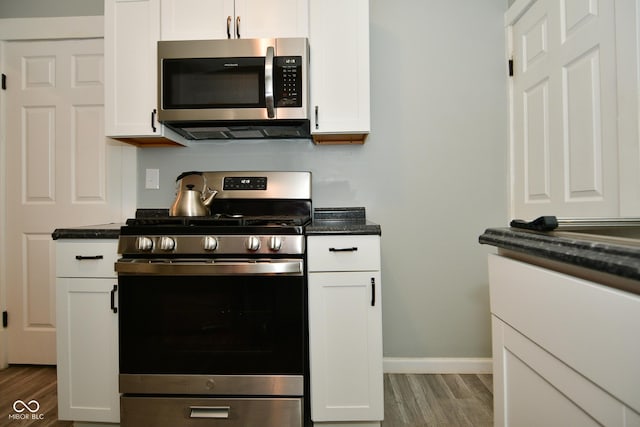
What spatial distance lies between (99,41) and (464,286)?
9.11 feet

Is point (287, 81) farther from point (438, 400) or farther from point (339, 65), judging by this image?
point (438, 400)

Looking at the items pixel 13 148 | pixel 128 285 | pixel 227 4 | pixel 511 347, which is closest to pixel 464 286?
pixel 511 347

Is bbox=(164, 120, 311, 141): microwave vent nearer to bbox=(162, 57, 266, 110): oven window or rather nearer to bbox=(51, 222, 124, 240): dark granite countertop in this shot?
bbox=(162, 57, 266, 110): oven window

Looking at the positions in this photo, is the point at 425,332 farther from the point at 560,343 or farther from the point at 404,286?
the point at 560,343

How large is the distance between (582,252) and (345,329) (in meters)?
1.03

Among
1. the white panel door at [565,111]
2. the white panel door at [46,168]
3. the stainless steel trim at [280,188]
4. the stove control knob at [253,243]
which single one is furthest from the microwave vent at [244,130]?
the white panel door at [565,111]

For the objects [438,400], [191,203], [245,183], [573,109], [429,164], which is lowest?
[438,400]

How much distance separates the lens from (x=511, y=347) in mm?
800

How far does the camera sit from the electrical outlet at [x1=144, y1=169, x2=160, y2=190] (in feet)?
6.68

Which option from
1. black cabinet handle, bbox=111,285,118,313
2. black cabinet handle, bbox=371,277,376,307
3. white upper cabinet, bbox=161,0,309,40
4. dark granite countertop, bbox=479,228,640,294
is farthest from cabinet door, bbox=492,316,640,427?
white upper cabinet, bbox=161,0,309,40

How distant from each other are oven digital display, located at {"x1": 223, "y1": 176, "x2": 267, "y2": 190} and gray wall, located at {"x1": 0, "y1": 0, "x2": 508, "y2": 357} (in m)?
0.16

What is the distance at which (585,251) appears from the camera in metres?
0.52

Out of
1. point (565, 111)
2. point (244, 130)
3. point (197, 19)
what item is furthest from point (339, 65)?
point (565, 111)

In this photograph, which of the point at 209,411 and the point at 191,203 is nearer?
the point at 209,411
